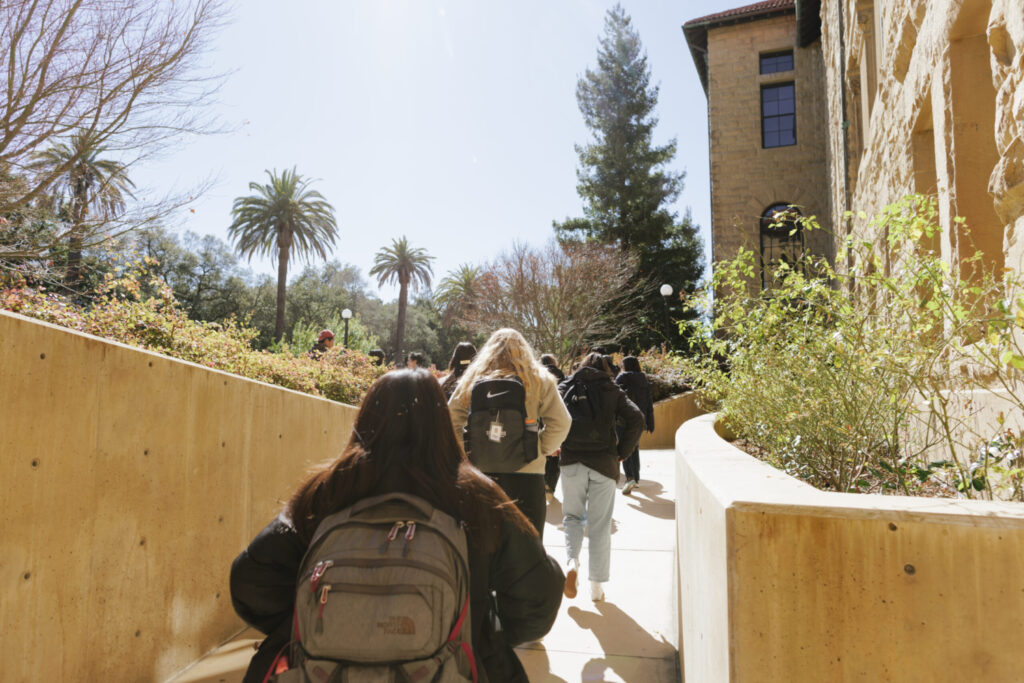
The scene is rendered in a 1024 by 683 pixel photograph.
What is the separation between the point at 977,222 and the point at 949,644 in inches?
144

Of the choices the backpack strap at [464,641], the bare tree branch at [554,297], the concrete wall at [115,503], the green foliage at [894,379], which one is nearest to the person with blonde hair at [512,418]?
the concrete wall at [115,503]

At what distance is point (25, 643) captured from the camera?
2.46m

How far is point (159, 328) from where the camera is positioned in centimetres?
534

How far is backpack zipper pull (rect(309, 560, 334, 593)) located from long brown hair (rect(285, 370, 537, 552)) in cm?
20

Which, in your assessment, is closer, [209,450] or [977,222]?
[209,450]

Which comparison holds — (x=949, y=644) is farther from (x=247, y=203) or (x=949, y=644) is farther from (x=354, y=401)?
(x=247, y=203)

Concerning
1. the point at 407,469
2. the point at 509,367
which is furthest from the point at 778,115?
the point at 407,469

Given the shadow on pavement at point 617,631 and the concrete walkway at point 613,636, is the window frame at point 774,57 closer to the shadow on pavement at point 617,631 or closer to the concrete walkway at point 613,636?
the concrete walkway at point 613,636

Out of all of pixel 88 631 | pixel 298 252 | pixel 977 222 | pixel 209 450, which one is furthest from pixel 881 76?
pixel 298 252

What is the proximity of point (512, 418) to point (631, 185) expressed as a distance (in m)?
31.1

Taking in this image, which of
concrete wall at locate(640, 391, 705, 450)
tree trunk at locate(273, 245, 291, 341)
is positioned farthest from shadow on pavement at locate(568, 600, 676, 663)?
tree trunk at locate(273, 245, 291, 341)

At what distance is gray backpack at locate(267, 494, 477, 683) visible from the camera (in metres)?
1.48

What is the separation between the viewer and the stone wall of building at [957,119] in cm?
319

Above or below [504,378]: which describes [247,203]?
above
